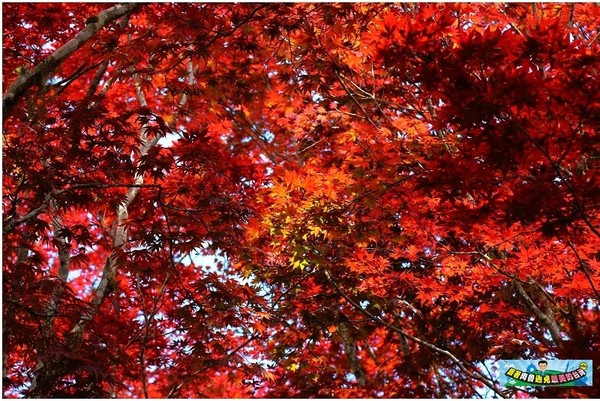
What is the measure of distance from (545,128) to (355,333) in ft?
13.7

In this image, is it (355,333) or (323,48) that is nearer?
(323,48)

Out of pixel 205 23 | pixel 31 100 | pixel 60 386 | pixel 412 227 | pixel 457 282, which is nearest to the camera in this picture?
pixel 31 100

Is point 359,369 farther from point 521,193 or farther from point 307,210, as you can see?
point 521,193

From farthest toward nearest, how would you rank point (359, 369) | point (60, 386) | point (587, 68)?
1. point (359, 369)
2. point (60, 386)
3. point (587, 68)

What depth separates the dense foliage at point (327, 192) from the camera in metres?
3.43

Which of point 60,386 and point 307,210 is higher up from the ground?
point 307,210

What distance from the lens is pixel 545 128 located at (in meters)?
3.44

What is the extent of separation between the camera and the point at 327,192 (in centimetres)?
549

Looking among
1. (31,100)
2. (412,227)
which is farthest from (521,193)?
(31,100)

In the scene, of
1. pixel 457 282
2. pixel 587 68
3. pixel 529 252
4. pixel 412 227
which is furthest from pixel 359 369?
pixel 587 68

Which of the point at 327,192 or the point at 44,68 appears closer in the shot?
the point at 44,68

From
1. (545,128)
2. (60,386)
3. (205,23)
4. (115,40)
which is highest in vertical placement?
(205,23)

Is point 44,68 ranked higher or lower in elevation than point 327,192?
lower

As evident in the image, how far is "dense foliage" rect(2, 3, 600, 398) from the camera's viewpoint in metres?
3.43
